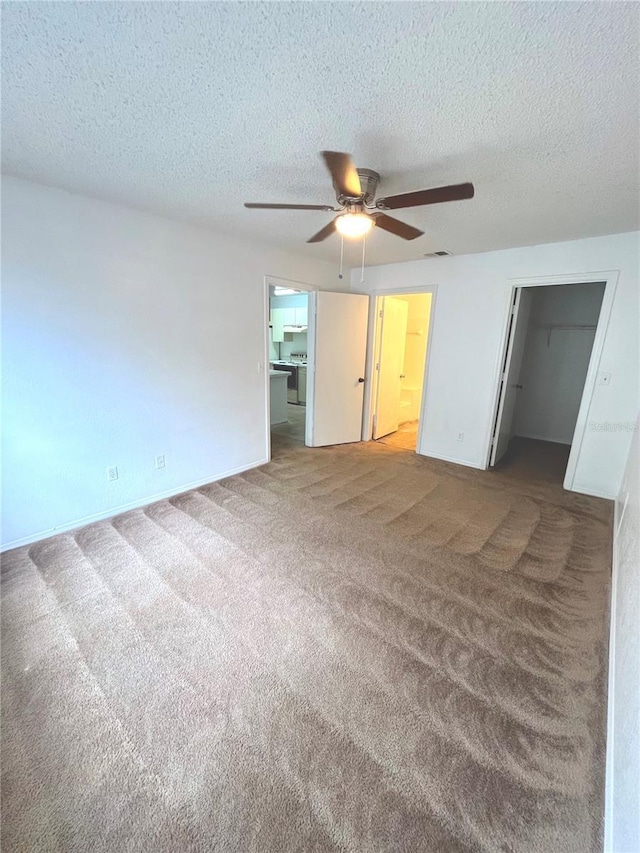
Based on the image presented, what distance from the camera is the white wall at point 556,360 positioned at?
4664mm

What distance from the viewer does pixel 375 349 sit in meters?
4.61

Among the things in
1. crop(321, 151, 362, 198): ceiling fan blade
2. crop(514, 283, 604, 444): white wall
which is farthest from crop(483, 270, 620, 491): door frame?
crop(321, 151, 362, 198): ceiling fan blade

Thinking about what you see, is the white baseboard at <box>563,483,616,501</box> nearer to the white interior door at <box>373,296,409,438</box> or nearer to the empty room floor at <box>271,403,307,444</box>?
the white interior door at <box>373,296,409,438</box>

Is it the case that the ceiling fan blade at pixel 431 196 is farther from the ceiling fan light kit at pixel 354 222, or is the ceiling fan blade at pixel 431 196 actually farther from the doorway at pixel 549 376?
the doorway at pixel 549 376

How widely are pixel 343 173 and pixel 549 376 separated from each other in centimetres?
485

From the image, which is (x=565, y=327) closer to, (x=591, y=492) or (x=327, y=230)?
(x=591, y=492)

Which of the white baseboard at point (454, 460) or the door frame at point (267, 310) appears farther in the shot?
the white baseboard at point (454, 460)

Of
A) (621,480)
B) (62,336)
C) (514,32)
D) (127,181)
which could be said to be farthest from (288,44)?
(621,480)

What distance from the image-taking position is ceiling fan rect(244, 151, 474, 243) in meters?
1.47

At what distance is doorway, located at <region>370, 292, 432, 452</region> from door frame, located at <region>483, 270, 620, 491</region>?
0.83 m

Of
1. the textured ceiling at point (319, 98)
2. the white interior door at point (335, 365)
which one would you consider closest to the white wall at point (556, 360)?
the white interior door at point (335, 365)

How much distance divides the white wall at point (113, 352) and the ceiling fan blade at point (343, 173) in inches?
67.9

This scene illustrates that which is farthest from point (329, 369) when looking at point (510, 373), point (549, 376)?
point (549, 376)

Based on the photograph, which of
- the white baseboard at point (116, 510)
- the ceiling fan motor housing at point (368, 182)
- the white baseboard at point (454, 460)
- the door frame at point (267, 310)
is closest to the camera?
the ceiling fan motor housing at point (368, 182)
